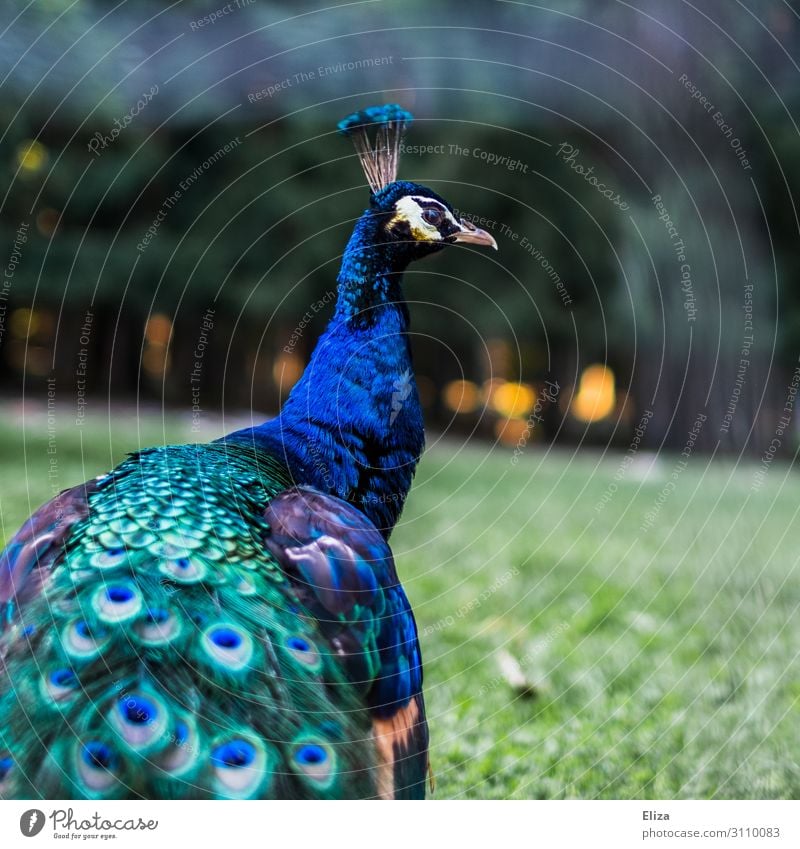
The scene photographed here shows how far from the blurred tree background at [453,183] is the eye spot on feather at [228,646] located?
132 cm

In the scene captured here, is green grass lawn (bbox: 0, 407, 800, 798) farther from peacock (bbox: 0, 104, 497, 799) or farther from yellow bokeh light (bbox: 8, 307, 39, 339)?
yellow bokeh light (bbox: 8, 307, 39, 339)

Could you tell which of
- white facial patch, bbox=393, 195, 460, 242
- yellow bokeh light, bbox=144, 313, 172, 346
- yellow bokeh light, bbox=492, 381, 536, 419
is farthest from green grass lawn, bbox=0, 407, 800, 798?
yellow bokeh light, bbox=492, 381, 536, 419

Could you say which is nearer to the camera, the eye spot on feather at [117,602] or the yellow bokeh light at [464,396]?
the eye spot on feather at [117,602]

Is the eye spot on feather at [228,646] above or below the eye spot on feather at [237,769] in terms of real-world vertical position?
above

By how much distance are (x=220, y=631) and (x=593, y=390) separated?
508 inches

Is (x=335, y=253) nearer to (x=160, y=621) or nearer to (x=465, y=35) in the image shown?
(x=465, y=35)

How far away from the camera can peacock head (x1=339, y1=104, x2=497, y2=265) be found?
2111mm

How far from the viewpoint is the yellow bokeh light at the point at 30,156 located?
5.91m

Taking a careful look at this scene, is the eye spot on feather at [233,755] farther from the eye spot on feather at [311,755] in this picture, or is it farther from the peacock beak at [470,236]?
the peacock beak at [470,236]

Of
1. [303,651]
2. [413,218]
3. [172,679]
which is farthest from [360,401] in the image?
[172,679]

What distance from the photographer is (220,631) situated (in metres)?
1.67

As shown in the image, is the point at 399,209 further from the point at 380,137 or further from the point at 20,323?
the point at 20,323

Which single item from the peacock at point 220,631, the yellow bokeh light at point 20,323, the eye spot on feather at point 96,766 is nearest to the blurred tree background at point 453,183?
the yellow bokeh light at point 20,323

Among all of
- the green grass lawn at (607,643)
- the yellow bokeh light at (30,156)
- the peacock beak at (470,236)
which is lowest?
the green grass lawn at (607,643)
